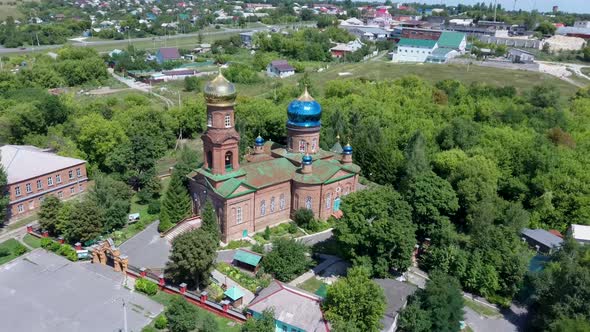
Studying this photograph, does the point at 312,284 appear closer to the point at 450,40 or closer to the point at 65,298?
the point at 65,298

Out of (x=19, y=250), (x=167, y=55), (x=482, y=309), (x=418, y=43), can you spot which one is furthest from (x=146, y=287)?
(x=418, y=43)

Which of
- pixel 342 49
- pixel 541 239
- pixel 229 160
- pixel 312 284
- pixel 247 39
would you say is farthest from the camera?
pixel 247 39

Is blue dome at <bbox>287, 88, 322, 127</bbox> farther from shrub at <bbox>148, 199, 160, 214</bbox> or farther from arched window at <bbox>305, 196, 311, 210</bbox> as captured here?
shrub at <bbox>148, 199, 160, 214</bbox>

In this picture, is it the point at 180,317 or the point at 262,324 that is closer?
the point at 262,324

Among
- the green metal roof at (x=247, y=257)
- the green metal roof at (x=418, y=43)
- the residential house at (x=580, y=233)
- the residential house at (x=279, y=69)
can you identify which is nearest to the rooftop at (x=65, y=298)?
the green metal roof at (x=247, y=257)

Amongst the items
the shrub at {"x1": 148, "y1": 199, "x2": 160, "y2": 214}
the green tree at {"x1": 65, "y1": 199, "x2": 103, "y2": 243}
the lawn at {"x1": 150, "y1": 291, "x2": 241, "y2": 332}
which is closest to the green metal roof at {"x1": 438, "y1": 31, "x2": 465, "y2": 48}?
the shrub at {"x1": 148, "y1": 199, "x2": 160, "y2": 214}

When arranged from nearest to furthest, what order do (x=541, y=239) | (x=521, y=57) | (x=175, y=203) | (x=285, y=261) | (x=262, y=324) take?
(x=262, y=324)
(x=285, y=261)
(x=541, y=239)
(x=175, y=203)
(x=521, y=57)
